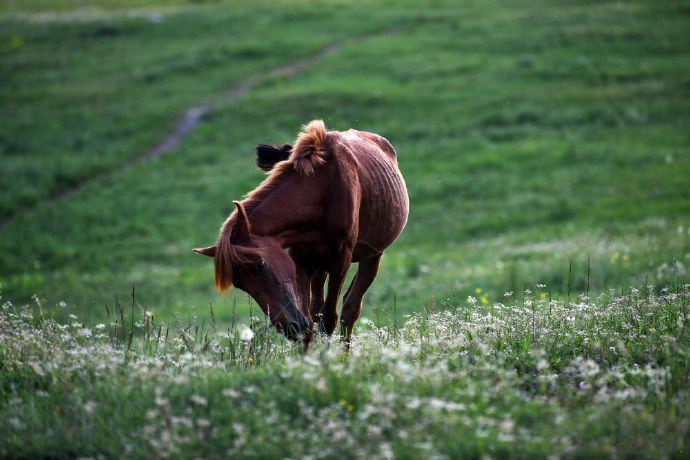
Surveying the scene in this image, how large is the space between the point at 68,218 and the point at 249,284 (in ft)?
66.1

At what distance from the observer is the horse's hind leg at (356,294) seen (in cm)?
687

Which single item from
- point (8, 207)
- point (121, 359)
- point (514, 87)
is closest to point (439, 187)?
point (514, 87)

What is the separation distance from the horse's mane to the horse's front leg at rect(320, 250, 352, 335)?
36.7 inches

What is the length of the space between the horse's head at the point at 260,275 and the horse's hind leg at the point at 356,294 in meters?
1.80

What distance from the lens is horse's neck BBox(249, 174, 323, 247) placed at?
531 cm

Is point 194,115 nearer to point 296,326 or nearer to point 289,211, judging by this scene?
point 289,211

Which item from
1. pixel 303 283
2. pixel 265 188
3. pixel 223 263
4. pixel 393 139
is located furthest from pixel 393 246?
pixel 223 263

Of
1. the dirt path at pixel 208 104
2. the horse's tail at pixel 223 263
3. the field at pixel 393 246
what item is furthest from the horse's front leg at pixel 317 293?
the dirt path at pixel 208 104

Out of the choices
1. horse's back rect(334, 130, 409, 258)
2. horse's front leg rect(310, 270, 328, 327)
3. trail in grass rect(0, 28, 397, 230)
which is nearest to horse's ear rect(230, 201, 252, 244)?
horse's front leg rect(310, 270, 328, 327)

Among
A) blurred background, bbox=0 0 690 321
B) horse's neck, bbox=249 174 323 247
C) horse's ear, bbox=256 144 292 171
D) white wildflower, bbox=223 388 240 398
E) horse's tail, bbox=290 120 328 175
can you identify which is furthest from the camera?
blurred background, bbox=0 0 690 321

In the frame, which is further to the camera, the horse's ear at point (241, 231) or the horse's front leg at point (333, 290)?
the horse's front leg at point (333, 290)

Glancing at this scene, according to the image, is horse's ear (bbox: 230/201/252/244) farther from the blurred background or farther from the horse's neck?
the blurred background

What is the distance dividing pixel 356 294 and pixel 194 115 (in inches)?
1121

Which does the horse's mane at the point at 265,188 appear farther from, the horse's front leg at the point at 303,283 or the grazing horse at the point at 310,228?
the horse's front leg at the point at 303,283
